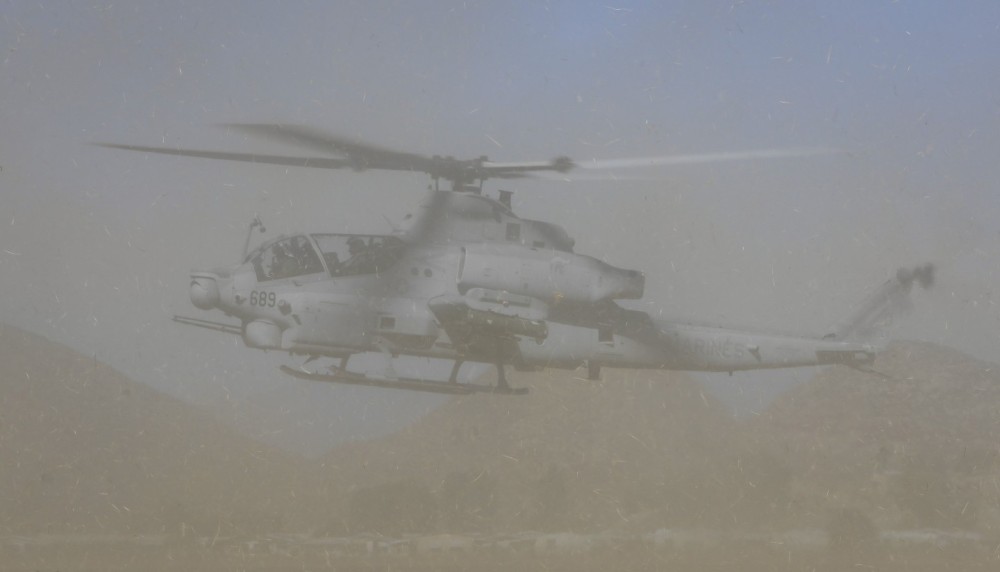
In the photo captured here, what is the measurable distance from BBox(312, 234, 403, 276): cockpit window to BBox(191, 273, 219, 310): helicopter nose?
175 cm

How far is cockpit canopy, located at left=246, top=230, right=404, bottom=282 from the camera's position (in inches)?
580

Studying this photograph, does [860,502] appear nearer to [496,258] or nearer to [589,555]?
[589,555]

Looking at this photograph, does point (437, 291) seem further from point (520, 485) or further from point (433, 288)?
point (520, 485)

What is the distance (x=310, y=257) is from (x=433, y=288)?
2.06 meters

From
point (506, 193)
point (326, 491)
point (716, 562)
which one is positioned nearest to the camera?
point (506, 193)

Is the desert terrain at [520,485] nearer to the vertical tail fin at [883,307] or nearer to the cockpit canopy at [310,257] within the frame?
the vertical tail fin at [883,307]

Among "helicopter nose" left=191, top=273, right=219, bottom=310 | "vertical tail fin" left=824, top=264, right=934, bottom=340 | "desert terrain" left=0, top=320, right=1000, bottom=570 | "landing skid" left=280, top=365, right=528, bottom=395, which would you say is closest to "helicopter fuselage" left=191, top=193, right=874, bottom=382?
"helicopter nose" left=191, top=273, right=219, bottom=310

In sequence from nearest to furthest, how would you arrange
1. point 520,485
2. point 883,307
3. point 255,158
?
point 255,158 < point 883,307 < point 520,485

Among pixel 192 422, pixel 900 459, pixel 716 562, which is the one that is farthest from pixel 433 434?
pixel 900 459

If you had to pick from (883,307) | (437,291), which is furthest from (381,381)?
(883,307)

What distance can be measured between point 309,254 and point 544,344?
4.29 metres

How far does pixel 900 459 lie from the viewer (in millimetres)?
33750

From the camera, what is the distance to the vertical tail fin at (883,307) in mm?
18172

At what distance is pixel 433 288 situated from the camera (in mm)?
15148
